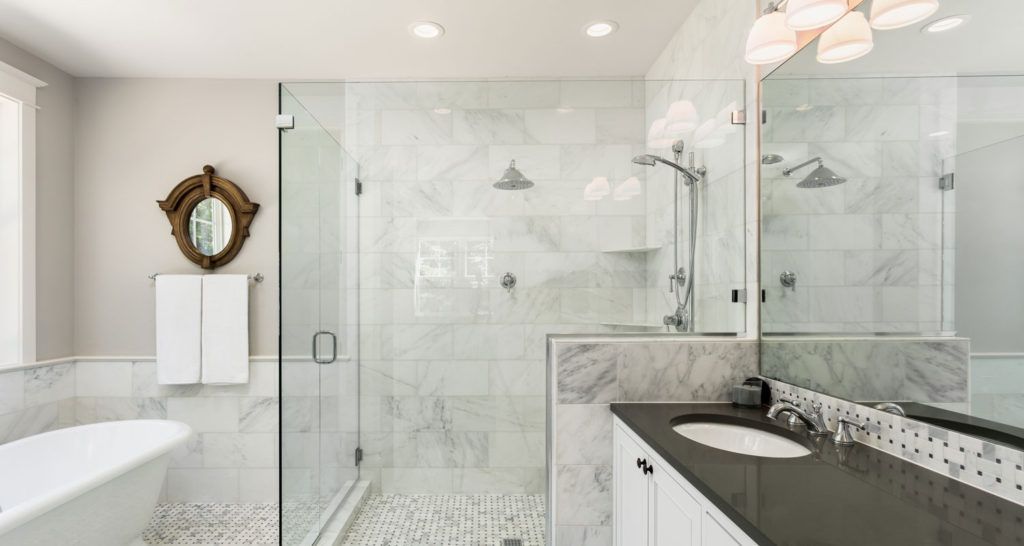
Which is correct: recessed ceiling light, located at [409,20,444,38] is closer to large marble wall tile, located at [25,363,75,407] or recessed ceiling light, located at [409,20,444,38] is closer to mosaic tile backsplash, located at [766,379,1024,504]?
mosaic tile backsplash, located at [766,379,1024,504]

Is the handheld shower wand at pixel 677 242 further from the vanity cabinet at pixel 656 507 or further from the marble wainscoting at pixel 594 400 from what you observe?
the vanity cabinet at pixel 656 507

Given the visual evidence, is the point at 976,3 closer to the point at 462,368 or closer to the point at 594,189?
the point at 594,189

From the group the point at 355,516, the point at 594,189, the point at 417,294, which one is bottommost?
the point at 355,516

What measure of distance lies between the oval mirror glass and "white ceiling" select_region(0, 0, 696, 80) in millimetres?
893

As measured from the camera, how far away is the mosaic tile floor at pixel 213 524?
2774 mm

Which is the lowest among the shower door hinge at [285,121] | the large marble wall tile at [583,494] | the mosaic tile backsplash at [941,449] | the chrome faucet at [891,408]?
the large marble wall tile at [583,494]

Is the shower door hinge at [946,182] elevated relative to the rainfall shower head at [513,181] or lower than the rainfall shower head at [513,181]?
lower

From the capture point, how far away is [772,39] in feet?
5.08

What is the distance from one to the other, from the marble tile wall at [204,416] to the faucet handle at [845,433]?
316 centimetres

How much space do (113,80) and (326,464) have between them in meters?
3.05

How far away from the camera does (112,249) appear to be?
3.27 metres

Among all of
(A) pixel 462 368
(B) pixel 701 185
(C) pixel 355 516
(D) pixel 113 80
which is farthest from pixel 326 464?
(D) pixel 113 80

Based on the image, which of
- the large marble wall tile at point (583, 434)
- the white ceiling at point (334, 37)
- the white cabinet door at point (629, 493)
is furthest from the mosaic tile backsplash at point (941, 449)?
the white ceiling at point (334, 37)

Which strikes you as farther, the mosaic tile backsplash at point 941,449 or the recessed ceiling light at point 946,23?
the recessed ceiling light at point 946,23
